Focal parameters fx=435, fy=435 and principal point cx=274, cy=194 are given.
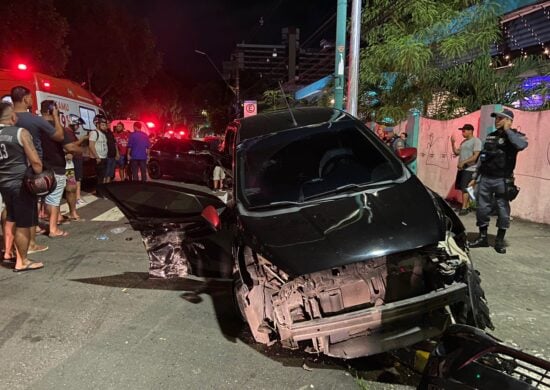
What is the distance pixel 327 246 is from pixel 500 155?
3.69 metres

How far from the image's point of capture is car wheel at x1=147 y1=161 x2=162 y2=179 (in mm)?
14287

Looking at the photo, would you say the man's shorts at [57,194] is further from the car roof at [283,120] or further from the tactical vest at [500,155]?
the tactical vest at [500,155]

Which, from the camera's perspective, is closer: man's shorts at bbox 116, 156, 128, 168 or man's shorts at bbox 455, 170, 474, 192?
man's shorts at bbox 455, 170, 474, 192

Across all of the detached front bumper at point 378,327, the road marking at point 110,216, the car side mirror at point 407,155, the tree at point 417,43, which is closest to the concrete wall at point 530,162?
the tree at point 417,43

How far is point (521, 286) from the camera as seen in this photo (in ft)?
14.8

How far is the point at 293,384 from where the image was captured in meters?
2.91

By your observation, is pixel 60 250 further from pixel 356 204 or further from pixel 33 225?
pixel 356 204

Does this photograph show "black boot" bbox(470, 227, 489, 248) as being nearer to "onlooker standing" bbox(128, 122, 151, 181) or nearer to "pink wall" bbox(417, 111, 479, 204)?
"pink wall" bbox(417, 111, 479, 204)

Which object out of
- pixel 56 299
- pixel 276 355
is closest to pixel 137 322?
pixel 56 299

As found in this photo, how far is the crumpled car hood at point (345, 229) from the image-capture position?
8.86 ft

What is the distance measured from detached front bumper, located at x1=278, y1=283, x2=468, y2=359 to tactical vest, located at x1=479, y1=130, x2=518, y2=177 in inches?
125

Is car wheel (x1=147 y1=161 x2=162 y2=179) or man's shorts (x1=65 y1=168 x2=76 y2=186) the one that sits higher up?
man's shorts (x1=65 y1=168 x2=76 y2=186)

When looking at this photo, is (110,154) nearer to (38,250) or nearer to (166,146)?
(38,250)

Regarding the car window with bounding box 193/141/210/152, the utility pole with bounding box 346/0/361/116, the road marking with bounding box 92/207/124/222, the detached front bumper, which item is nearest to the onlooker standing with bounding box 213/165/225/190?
the car window with bounding box 193/141/210/152
